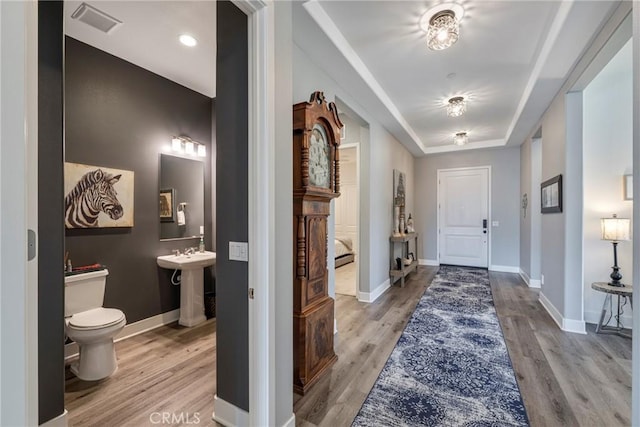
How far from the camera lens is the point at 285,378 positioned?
1.59 metres

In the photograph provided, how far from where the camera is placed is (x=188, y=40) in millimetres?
2494

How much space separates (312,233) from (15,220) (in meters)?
1.63

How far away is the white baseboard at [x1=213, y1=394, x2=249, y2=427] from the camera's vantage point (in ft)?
5.46

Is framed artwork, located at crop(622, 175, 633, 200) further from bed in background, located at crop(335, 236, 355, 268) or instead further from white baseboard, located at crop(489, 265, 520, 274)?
bed in background, located at crop(335, 236, 355, 268)

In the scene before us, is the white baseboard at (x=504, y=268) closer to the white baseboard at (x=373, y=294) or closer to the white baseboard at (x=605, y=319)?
the white baseboard at (x=605, y=319)

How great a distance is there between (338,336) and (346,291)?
1856 millimetres

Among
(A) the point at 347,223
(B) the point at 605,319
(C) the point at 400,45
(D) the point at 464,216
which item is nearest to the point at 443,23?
(C) the point at 400,45

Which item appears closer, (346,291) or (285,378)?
(285,378)

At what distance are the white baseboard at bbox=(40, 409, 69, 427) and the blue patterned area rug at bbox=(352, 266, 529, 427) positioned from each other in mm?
1741

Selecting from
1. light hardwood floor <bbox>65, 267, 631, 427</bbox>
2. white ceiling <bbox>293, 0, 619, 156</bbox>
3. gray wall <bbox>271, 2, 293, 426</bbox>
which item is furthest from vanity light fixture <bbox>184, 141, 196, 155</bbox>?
gray wall <bbox>271, 2, 293, 426</bbox>

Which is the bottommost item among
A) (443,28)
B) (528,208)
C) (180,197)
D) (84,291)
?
(84,291)

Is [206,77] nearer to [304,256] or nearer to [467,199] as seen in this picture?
[304,256]

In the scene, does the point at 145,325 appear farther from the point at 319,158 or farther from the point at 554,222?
the point at 554,222

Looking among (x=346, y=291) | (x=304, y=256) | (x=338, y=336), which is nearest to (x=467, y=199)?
(x=346, y=291)
